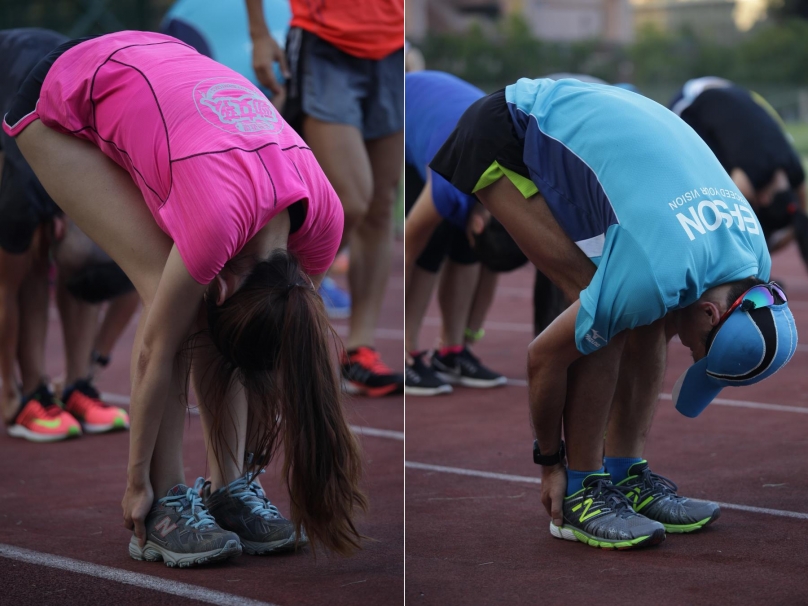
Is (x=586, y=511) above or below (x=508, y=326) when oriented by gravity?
above

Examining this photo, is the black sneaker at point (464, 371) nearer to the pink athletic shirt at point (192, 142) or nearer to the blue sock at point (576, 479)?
the blue sock at point (576, 479)

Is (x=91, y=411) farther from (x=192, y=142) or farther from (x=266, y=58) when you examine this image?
(x=192, y=142)

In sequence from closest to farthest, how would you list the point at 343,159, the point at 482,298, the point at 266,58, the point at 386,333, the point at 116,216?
the point at 116,216 → the point at 266,58 → the point at 343,159 → the point at 482,298 → the point at 386,333

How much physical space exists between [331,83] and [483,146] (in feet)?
6.78

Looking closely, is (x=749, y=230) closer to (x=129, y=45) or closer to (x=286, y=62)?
(x=129, y=45)

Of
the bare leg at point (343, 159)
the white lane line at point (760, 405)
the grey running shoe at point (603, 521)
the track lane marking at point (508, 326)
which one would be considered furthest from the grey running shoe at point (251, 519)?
the track lane marking at point (508, 326)

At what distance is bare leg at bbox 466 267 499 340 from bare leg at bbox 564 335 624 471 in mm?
2986

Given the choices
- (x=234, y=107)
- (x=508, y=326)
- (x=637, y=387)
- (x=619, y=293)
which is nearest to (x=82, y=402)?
(x=234, y=107)

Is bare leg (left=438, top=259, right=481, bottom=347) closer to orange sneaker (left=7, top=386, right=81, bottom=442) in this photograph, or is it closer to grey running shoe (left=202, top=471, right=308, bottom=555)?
orange sneaker (left=7, top=386, right=81, bottom=442)

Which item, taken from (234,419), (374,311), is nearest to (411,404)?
(374,311)

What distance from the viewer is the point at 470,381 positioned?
585 centimetres

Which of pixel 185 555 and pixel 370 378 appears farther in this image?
pixel 370 378

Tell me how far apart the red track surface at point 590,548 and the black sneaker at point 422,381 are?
8 cm

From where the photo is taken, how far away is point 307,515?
8.86ft
